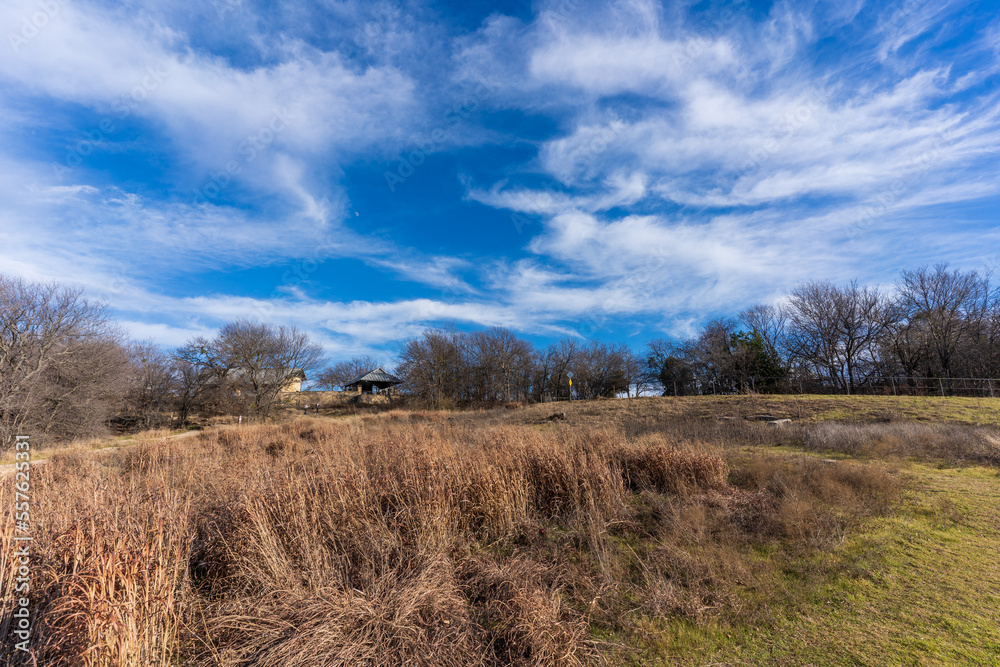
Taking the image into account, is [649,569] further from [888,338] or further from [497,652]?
[888,338]

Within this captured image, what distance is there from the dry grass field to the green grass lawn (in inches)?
0.9

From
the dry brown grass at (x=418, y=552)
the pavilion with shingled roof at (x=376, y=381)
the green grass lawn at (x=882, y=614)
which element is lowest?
the green grass lawn at (x=882, y=614)

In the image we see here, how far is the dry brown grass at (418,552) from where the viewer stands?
11.0 ft

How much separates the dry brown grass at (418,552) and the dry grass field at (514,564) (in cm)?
3

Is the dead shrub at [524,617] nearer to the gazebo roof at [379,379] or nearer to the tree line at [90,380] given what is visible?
the tree line at [90,380]

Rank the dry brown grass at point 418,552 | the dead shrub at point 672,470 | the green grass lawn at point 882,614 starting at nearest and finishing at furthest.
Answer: the dry brown grass at point 418,552
the green grass lawn at point 882,614
the dead shrub at point 672,470

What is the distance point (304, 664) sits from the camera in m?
3.21

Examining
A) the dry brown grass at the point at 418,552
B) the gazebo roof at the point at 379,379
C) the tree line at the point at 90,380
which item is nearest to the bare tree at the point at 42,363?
the tree line at the point at 90,380

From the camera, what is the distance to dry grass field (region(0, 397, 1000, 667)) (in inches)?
134

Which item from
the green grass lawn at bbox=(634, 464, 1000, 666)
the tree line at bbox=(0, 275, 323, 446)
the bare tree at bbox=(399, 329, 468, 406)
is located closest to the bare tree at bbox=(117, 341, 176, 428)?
the tree line at bbox=(0, 275, 323, 446)

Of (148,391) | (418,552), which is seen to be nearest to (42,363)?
(148,391)

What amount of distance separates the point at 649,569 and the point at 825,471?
5.30 metres

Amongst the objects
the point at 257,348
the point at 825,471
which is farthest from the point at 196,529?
the point at 257,348

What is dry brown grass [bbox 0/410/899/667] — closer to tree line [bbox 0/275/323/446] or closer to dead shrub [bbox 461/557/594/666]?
dead shrub [bbox 461/557/594/666]
